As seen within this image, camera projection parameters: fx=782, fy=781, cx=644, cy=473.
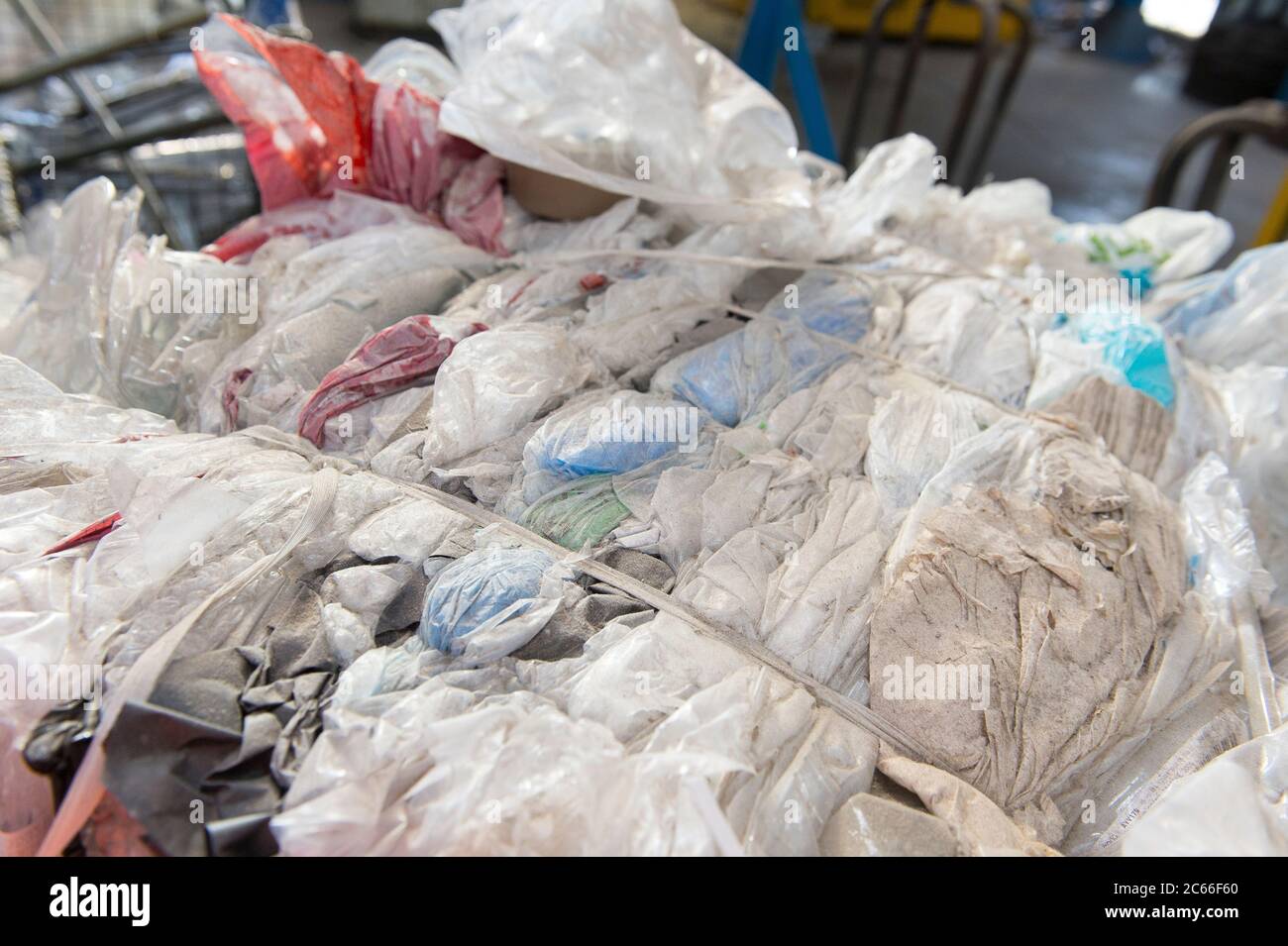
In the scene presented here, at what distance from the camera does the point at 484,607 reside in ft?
3.55

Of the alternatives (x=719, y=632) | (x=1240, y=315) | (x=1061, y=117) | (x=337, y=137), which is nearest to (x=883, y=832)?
(x=719, y=632)

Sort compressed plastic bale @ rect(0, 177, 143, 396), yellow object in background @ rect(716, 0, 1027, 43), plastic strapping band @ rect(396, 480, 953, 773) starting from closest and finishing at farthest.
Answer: plastic strapping band @ rect(396, 480, 953, 773) → compressed plastic bale @ rect(0, 177, 143, 396) → yellow object in background @ rect(716, 0, 1027, 43)

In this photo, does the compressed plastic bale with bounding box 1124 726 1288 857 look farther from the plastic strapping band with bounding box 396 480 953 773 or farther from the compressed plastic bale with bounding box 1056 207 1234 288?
the compressed plastic bale with bounding box 1056 207 1234 288

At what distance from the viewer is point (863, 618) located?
1158 millimetres

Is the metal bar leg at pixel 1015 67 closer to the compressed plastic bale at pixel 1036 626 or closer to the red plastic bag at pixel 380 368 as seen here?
the compressed plastic bale at pixel 1036 626

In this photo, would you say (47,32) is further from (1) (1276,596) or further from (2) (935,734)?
(1) (1276,596)

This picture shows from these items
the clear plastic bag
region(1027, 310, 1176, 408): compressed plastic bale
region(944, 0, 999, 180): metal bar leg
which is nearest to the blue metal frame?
region(944, 0, 999, 180): metal bar leg

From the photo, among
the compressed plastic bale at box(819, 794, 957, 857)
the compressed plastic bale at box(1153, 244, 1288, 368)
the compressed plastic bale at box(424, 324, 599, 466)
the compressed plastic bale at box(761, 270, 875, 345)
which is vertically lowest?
the compressed plastic bale at box(819, 794, 957, 857)

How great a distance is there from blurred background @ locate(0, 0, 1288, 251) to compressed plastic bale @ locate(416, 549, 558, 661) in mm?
1988

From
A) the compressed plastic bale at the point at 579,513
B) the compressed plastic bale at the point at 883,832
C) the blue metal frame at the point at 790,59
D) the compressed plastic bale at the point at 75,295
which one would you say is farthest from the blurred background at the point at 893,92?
the compressed plastic bale at the point at 883,832

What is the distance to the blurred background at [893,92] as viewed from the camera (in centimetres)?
284

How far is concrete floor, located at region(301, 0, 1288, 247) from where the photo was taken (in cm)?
614

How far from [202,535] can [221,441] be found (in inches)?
10.9

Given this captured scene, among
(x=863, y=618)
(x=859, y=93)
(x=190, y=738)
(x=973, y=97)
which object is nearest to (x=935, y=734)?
(x=863, y=618)
